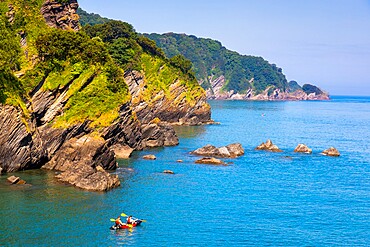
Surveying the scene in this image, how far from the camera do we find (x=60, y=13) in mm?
96375

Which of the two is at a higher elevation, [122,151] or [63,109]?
[63,109]

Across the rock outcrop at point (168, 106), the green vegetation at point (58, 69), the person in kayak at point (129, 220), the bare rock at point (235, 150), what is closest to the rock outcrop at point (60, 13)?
the green vegetation at point (58, 69)

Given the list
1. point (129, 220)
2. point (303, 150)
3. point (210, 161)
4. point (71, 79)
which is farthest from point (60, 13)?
point (129, 220)

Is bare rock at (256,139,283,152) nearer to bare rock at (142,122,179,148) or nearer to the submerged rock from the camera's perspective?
bare rock at (142,122,179,148)

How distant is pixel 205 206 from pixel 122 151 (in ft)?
108

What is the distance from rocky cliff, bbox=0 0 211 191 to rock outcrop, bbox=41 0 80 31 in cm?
27

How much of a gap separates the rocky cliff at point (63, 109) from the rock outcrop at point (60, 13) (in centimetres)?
27

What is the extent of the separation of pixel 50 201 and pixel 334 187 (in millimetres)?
36560

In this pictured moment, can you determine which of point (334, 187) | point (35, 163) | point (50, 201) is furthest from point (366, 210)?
point (35, 163)

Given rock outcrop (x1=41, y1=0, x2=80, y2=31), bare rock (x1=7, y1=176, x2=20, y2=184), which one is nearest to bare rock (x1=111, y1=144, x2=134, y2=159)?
bare rock (x1=7, y1=176, x2=20, y2=184)

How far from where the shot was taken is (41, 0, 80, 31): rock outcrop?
92750mm

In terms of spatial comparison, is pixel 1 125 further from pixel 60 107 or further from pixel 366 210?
pixel 366 210

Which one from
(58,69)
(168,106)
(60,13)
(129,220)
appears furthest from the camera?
(168,106)

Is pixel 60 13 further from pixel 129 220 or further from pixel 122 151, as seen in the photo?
pixel 129 220
